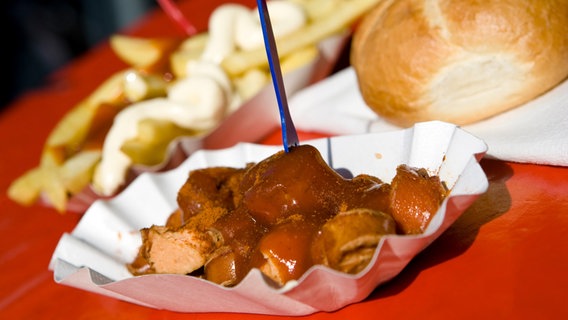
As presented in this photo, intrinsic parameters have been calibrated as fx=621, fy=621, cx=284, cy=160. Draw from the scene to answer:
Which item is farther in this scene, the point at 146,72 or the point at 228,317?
Result: the point at 146,72

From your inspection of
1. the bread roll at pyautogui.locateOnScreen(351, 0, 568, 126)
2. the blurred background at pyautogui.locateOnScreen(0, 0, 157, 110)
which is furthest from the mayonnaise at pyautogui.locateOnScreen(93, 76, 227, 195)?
the blurred background at pyautogui.locateOnScreen(0, 0, 157, 110)

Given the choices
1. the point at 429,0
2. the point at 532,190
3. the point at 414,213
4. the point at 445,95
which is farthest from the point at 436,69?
the point at 414,213

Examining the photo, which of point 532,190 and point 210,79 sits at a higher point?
point 210,79

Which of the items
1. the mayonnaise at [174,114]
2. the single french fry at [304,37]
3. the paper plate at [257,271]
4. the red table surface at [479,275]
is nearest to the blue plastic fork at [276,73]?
the paper plate at [257,271]

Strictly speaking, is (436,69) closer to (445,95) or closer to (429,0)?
(445,95)

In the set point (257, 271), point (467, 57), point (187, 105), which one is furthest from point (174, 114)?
point (257, 271)
